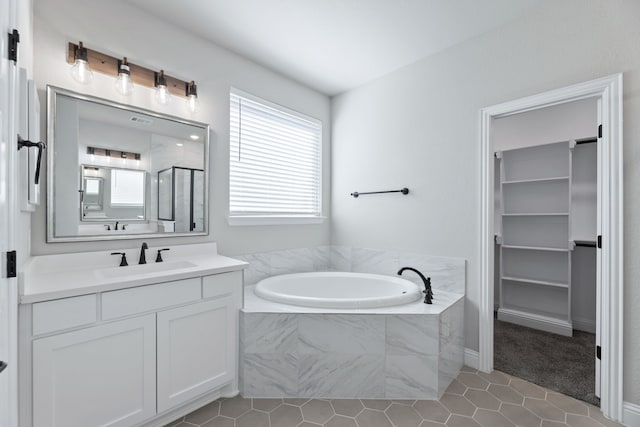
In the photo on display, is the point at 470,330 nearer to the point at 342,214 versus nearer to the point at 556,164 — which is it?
the point at 342,214

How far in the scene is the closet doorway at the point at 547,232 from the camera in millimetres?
2986

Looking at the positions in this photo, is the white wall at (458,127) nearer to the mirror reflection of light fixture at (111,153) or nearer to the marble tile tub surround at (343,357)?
the marble tile tub surround at (343,357)

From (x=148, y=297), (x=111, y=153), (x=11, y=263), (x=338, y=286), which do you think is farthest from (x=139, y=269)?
(x=338, y=286)

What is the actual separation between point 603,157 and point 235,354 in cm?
260

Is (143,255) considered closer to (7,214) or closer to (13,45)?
(7,214)

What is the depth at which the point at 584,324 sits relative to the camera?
3057mm

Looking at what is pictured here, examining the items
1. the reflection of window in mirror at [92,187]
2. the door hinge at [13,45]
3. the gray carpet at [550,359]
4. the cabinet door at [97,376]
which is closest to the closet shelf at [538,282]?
the gray carpet at [550,359]

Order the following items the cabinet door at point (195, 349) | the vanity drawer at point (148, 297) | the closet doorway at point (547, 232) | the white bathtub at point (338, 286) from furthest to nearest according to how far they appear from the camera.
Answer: the closet doorway at point (547, 232)
the white bathtub at point (338, 286)
the cabinet door at point (195, 349)
the vanity drawer at point (148, 297)

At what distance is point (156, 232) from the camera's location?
212 centimetres

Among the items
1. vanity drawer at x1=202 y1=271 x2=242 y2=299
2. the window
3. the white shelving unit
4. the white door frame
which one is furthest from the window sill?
the white door frame

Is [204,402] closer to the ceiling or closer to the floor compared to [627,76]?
closer to the floor

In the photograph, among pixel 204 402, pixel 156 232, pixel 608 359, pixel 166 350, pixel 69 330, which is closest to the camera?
pixel 69 330

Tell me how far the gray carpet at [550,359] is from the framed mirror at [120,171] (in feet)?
8.93

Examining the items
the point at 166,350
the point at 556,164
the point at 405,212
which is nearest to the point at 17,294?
the point at 166,350
